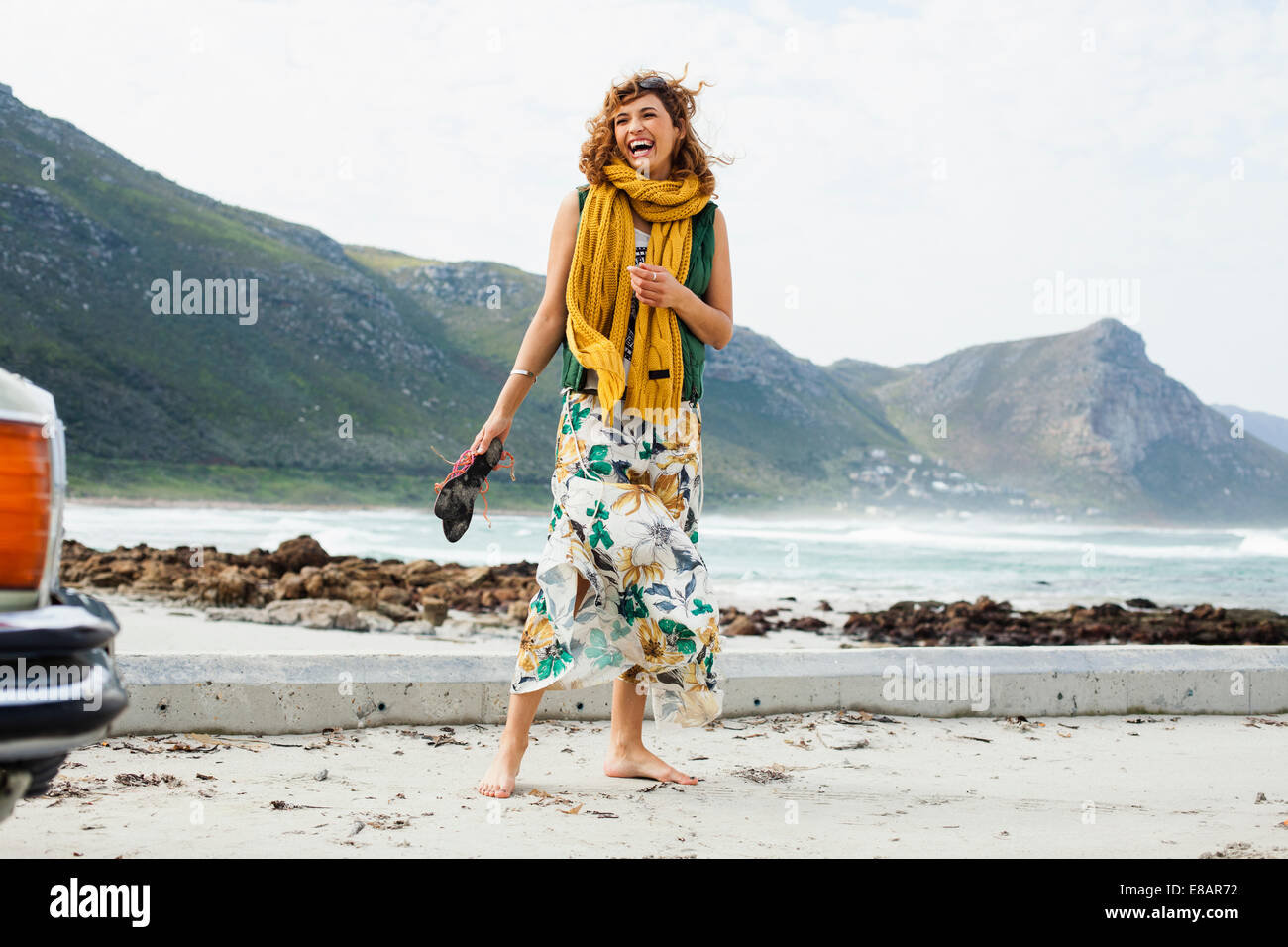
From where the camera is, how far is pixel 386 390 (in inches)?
3893

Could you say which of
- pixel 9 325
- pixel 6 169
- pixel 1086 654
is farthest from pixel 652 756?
pixel 6 169

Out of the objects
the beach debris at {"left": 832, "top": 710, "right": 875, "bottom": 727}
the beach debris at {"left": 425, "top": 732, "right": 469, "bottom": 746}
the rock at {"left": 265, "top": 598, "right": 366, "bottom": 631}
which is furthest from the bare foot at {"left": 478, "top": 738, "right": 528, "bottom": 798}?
the rock at {"left": 265, "top": 598, "right": 366, "bottom": 631}

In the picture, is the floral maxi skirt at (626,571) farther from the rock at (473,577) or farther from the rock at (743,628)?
the rock at (473,577)

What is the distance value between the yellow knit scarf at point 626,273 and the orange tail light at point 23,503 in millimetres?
1802

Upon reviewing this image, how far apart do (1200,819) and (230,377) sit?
91.0m

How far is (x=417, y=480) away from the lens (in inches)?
2997

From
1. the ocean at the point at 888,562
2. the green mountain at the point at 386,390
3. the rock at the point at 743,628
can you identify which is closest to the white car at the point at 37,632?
the rock at the point at 743,628

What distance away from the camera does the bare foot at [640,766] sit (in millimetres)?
3256

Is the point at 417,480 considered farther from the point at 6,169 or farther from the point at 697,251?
the point at 697,251

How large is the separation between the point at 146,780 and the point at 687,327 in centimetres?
199

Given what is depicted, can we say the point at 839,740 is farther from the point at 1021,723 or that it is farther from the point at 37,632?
the point at 37,632

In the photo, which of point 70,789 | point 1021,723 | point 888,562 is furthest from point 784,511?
point 70,789

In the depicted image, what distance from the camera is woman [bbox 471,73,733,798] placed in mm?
3078

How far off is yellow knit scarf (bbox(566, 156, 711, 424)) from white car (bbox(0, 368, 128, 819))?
1788mm
